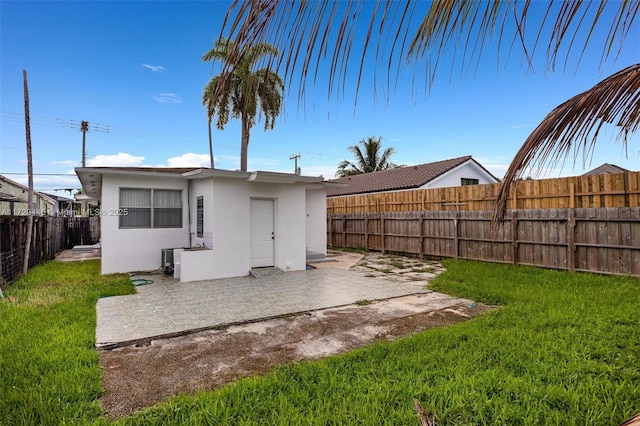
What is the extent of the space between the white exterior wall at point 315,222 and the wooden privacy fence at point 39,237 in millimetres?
8504

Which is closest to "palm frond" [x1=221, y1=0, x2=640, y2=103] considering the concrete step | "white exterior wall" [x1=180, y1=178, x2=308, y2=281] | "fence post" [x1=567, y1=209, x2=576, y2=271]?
"white exterior wall" [x1=180, y1=178, x2=308, y2=281]

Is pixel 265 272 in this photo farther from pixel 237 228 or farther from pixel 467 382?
pixel 467 382

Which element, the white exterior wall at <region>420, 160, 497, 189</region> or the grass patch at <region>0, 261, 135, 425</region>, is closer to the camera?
the grass patch at <region>0, 261, 135, 425</region>

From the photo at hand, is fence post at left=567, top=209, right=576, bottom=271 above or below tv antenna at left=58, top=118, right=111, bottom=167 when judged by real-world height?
below

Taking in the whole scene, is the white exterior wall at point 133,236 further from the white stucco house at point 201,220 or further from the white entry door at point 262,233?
the white entry door at point 262,233

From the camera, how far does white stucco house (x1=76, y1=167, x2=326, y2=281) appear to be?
8.85 meters

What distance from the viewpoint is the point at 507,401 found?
2.76m

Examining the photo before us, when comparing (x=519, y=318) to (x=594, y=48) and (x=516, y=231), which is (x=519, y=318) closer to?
(x=594, y=48)

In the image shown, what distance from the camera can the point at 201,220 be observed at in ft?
31.8

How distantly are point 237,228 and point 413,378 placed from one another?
6.90 metres

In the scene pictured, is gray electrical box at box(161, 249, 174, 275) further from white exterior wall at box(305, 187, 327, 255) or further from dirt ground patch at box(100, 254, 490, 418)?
dirt ground patch at box(100, 254, 490, 418)

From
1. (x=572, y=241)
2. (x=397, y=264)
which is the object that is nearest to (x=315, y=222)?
(x=397, y=264)

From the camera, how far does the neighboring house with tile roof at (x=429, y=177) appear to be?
728 inches

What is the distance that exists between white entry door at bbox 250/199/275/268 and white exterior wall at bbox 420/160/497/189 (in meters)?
10.7
